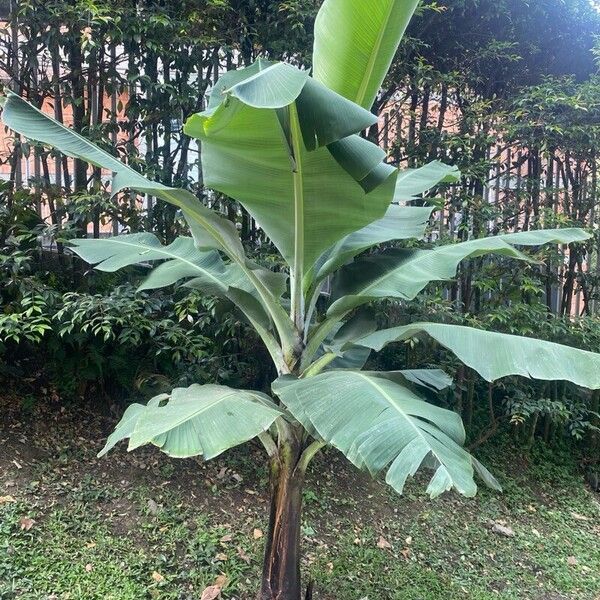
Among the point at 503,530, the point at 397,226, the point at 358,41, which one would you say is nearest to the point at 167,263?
the point at 397,226

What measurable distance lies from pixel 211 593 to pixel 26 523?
43.5 inches

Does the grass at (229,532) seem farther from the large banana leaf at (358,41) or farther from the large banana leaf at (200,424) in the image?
the large banana leaf at (358,41)

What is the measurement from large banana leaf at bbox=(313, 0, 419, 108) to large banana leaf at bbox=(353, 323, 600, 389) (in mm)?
1096

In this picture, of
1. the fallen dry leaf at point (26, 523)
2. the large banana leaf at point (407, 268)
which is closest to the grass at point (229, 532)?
the fallen dry leaf at point (26, 523)

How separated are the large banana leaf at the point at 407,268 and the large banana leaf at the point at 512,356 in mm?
216

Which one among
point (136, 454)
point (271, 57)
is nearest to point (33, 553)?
point (136, 454)

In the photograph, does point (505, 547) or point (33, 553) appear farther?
point (505, 547)

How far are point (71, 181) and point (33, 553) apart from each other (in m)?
2.59

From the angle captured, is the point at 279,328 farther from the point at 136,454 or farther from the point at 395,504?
the point at 395,504

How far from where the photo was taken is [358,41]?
216 centimetres

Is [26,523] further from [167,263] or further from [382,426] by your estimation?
[382,426]

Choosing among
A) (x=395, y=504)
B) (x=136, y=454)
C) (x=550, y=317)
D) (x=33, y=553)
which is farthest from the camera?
(x=550, y=317)

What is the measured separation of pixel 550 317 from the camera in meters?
4.31

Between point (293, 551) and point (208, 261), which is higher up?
point (208, 261)
